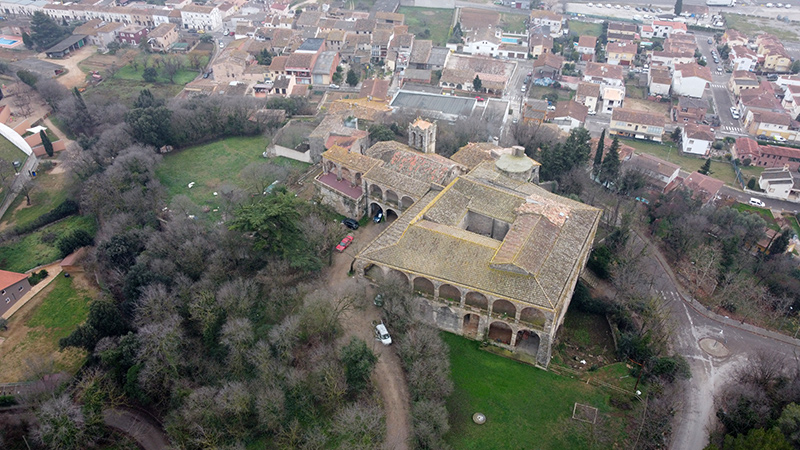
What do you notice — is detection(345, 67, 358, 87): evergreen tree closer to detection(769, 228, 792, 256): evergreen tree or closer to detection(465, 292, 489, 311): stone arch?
detection(465, 292, 489, 311): stone arch

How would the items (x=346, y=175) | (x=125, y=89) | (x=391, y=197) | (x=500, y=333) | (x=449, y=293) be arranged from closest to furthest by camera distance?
(x=449, y=293) < (x=500, y=333) < (x=391, y=197) < (x=346, y=175) < (x=125, y=89)

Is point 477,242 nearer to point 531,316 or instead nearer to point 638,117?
point 531,316

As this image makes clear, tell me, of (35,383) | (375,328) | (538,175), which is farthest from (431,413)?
(538,175)

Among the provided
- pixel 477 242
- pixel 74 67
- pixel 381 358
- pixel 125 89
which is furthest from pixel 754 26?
pixel 74 67

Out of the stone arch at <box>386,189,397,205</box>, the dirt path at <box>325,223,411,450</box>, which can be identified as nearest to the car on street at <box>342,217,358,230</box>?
the dirt path at <box>325,223,411,450</box>

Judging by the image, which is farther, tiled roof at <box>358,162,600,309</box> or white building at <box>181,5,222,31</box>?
white building at <box>181,5,222,31</box>
